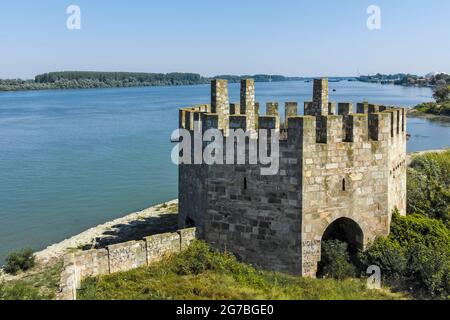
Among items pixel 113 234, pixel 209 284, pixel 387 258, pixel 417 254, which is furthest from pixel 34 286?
pixel 417 254

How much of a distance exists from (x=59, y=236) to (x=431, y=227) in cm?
1836

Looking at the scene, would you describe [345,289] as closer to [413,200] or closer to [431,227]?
[431,227]

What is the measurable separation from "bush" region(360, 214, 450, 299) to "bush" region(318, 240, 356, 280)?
0.56 m

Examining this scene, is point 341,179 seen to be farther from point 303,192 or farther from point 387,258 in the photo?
point 387,258

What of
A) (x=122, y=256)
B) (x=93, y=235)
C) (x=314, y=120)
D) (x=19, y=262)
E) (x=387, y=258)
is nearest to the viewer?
(x=314, y=120)

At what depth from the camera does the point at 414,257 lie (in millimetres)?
12219

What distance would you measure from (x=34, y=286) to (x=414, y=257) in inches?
405

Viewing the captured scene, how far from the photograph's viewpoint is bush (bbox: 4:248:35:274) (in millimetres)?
16953

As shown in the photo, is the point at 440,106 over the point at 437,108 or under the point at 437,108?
over

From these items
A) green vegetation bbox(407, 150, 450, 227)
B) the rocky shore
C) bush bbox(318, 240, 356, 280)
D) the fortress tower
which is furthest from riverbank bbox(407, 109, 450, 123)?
bush bbox(318, 240, 356, 280)

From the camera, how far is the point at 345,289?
1042 centimetres

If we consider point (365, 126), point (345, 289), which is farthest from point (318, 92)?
point (345, 289)

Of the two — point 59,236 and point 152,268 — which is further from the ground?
point 152,268

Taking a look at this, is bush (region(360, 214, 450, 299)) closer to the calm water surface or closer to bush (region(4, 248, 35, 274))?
bush (region(4, 248, 35, 274))
